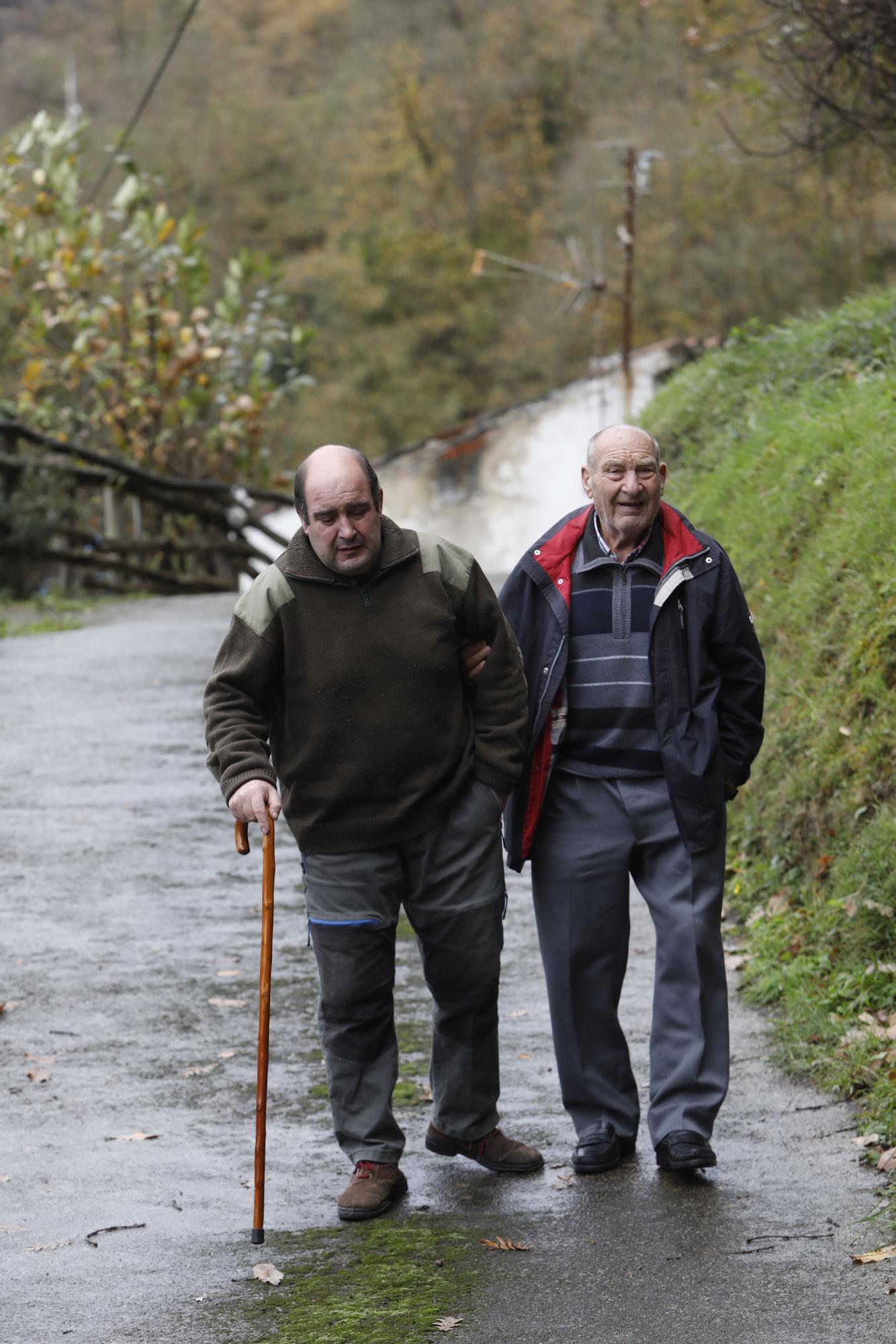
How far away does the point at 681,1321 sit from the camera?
3.65m

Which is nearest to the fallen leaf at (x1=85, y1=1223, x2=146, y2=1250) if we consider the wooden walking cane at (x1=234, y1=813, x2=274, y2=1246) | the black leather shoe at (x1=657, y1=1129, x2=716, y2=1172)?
the wooden walking cane at (x1=234, y1=813, x2=274, y2=1246)

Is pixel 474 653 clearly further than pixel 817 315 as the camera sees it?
No

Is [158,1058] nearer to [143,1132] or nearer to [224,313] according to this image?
[143,1132]

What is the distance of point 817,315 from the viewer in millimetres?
12422

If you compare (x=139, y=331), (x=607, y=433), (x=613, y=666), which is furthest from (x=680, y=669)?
(x=139, y=331)

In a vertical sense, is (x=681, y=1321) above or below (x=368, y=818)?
below

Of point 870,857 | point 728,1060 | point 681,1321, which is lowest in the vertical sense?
point 681,1321

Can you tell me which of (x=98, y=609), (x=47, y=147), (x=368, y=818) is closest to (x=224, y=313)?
(x=47, y=147)

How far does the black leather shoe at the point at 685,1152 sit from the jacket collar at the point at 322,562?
5.42 feet

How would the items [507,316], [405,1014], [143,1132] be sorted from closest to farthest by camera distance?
[143,1132] < [405,1014] < [507,316]

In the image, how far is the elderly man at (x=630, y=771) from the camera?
4414mm

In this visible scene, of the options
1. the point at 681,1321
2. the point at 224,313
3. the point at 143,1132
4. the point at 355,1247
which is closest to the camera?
the point at 681,1321

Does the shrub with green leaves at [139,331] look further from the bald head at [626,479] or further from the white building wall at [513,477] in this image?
the bald head at [626,479]

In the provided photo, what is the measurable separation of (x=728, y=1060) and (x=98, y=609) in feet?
50.2
